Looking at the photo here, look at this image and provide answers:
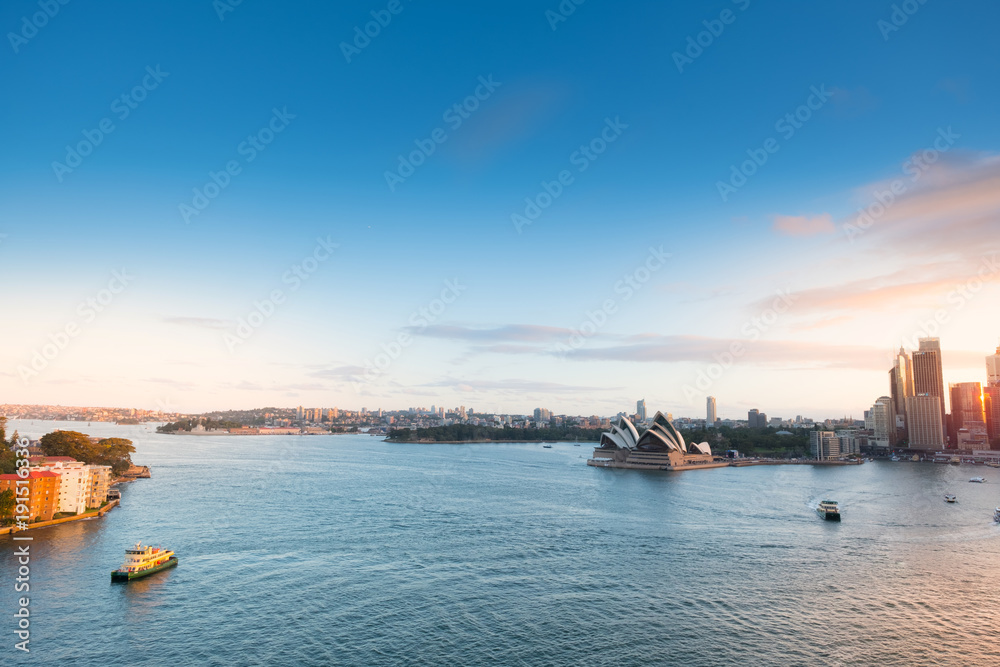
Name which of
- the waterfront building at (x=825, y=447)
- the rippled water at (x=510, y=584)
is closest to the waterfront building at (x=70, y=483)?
the rippled water at (x=510, y=584)

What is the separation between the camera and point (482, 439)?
81312 mm

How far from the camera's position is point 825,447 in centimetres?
5184

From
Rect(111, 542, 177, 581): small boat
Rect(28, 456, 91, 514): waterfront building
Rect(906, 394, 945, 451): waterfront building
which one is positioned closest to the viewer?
Rect(111, 542, 177, 581): small boat

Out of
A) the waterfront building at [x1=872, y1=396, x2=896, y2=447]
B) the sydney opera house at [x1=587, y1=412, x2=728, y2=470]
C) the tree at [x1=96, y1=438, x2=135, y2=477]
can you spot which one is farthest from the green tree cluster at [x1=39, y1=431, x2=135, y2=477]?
the waterfront building at [x1=872, y1=396, x2=896, y2=447]

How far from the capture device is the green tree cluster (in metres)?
25.3

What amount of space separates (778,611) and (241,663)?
9.15 meters

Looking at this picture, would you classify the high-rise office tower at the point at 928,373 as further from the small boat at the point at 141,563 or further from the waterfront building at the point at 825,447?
the small boat at the point at 141,563

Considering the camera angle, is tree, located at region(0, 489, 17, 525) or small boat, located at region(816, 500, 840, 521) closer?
tree, located at region(0, 489, 17, 525)

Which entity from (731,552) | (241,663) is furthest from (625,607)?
(241,663)

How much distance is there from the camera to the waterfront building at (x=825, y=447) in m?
51.5

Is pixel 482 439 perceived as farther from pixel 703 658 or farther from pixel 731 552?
pixel 703 658

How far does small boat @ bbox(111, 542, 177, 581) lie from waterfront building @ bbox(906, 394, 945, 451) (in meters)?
73.9

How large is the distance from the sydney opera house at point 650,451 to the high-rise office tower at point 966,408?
135 feet

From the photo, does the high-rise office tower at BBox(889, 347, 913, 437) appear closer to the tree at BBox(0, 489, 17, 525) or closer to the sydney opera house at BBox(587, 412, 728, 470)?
the sydney opera house at BBox(587, 412, 728, 470)
